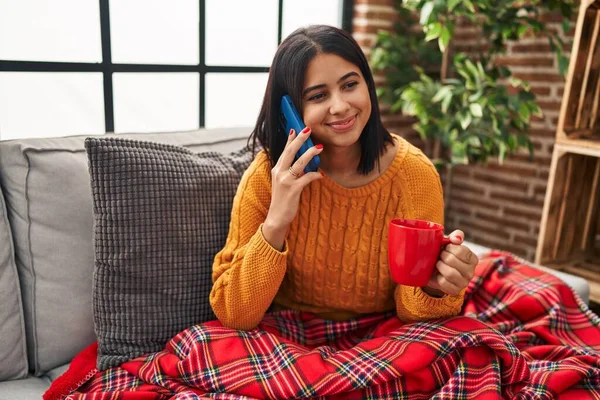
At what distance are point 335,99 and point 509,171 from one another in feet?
→ 6.16

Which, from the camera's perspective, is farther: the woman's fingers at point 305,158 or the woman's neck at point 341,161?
the woman's neck at point 341,161

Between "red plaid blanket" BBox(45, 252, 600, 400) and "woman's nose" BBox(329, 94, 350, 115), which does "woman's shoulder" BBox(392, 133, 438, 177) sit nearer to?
"woman's nose" BBox(329, 94, 350, 115)

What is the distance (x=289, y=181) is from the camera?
3.48ft

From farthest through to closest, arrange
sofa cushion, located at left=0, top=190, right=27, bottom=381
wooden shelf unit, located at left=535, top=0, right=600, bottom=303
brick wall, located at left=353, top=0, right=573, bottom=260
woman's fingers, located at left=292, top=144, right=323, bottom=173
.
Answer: brick wall, located at left=353, top=0, right=573, bottom=260 < wooden shelf unit, located at left=535, top=0, right=600, bottom=303 < sofa cushion, located at left=0, top=190, right=27, bottom=381 < woman's fingers, located at left=292, top=144, right=323, bottom=173

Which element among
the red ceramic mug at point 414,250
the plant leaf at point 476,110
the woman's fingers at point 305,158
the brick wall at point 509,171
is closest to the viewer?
the red ceramic mug at point 414,250

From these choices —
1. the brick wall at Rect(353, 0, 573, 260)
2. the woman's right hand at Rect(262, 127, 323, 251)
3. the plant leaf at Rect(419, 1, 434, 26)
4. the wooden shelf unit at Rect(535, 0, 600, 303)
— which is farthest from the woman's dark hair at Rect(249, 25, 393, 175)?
the brick wall at Rect(353, 0, 573, 260)

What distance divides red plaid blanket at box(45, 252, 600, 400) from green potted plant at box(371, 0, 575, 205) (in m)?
1.10

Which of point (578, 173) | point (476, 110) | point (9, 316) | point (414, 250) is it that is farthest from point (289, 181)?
point (578, 173)

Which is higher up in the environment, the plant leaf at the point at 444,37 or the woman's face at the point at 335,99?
the plant leaf at the point at 444,37

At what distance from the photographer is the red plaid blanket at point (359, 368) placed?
3.12 feet

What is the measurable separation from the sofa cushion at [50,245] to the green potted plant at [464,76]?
1398mm

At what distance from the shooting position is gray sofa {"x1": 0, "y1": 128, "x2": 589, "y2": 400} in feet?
3.93

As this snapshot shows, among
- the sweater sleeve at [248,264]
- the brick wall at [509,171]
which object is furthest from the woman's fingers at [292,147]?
the brick wall at [509,171]

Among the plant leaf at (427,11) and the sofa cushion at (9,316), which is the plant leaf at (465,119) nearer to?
the plant leaf at (427,11)
